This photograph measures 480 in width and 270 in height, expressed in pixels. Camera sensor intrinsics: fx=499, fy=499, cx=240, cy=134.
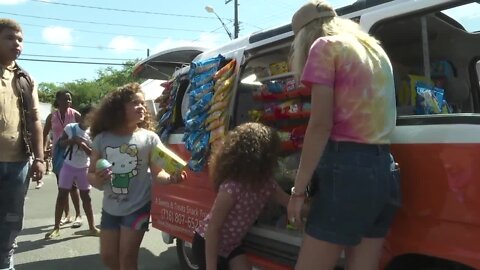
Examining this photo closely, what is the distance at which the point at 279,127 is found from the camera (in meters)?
4.16

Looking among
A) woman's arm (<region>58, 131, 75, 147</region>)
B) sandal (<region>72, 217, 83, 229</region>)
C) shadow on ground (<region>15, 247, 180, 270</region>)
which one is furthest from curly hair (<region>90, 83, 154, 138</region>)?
sandal (<region>72, 217, 83, 229</region>)

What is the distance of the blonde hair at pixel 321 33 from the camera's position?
2262mm

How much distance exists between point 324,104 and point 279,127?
204 cm

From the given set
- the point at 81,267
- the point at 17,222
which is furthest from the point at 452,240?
the point at 81,267

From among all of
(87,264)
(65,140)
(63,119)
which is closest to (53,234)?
(65,140)

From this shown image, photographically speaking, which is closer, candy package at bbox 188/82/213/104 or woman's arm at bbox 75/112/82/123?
candy package at bbox 188/82/213/104

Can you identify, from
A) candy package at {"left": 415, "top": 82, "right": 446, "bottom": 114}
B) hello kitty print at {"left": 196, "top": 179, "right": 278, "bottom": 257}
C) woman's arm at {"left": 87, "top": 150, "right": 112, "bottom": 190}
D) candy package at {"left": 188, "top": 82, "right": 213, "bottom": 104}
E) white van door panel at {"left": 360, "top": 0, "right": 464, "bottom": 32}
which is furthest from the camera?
candy package at {"left": 188, "top": 82, "right": 213, "bottom": 104}

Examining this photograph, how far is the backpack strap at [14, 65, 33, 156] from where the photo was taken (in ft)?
12.2

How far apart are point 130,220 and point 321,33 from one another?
1.95 m

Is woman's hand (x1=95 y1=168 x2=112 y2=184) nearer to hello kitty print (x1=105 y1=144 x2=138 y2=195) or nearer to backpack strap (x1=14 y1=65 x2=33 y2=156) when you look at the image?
hello kitty print (x1=105 y1=144 x2=138 y2=195)

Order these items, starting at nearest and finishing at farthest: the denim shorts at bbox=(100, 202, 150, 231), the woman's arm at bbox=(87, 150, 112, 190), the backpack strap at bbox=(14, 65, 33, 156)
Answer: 1. the woman's arm at bbox=(87, 150, 112, 190)
2. the denim shorts at bbox=(100, 202, 150, 231)
3. the backpack strap at bbox=(14, 65, 33, 156)

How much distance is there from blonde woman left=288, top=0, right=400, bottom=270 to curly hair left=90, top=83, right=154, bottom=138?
1655mm

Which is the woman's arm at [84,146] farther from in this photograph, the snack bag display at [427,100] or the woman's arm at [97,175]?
the snack bag display at [427,100]

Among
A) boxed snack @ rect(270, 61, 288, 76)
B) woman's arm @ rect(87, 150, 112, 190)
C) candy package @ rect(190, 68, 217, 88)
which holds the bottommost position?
woman's arm @ rect(87, 150, 112, 190)
